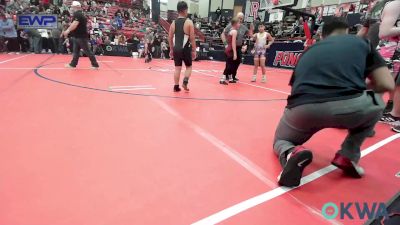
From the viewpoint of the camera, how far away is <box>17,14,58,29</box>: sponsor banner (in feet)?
37.6

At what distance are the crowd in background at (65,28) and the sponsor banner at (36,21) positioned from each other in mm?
208

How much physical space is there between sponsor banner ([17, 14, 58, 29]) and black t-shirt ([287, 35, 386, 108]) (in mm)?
12945

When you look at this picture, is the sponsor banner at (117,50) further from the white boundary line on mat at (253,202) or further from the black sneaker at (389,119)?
the white boundary line on mat at (253,202)

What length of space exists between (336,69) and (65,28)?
13.0 m

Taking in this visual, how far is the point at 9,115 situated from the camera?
8.98ft

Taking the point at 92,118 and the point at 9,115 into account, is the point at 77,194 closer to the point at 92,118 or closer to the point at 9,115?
the point at 92,118

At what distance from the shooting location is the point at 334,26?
1.98 meters

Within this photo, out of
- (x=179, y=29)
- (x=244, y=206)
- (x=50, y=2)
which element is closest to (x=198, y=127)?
(x=244, y=206)

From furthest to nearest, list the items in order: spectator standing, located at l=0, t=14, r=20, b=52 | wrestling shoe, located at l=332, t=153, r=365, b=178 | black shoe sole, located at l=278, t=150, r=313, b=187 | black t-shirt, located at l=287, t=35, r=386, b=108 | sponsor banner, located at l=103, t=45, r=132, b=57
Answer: sponsor banner, located at l=103, t=45, r=132, b=57 → spectator standing, located at l=0, t=14, r=20, b=52 → wrestling shoe, located at l=332, t=153, r=365, b=178 → black t-shirt, located at l=287, t=35, r=386, b=108 → black shoe sole, located at l=278, t=150, r=313, b=187

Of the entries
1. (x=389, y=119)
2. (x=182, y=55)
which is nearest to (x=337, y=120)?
(x=389, y=119)

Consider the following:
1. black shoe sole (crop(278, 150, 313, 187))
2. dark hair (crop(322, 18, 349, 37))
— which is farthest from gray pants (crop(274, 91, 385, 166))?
dark hair (crop(322, 18, 349, 37))

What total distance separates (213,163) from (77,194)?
95 centimetres

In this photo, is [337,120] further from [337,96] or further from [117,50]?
[117,50]

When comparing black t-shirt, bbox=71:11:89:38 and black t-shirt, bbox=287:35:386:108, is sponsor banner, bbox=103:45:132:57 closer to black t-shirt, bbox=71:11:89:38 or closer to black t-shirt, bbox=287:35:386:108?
black t-shirt, bbox=71:11:89:38
